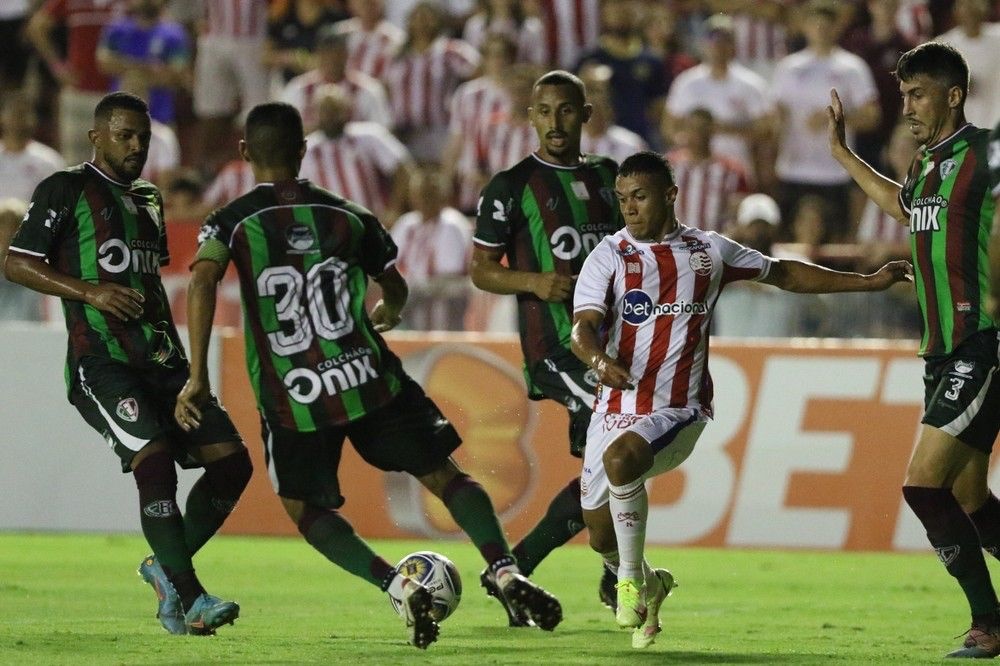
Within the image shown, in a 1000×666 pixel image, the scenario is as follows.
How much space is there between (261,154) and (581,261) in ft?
5.26

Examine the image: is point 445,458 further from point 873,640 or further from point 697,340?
point 873,640

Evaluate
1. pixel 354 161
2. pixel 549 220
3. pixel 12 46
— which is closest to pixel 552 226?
pixel 549 220

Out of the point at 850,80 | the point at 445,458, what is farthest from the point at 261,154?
the point at 850,80

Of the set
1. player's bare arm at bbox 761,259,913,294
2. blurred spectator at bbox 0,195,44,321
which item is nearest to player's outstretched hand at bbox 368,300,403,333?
player's bare arm at bbox 761,259,913,294

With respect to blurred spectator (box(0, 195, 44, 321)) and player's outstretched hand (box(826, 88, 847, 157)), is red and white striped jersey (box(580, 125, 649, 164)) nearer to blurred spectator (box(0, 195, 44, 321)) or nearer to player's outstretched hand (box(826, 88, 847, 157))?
blurred spectator (box(0, 195, 44, 321))

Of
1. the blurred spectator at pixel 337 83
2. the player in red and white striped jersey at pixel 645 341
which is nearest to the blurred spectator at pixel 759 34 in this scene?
the blurred spectator at pixel 337 83

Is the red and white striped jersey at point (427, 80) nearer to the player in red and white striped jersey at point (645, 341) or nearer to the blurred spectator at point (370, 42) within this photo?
the blurred spectator at point (370, 42)

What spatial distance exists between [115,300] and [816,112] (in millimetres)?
9512

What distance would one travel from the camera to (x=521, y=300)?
28.2 ft

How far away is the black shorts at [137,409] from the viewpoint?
25.2ft

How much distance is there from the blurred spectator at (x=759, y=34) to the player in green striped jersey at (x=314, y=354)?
10006 millimetres

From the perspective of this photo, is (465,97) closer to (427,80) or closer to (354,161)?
(427,80)

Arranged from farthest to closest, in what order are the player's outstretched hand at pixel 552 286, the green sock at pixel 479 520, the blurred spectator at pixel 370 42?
the blurred spectator at pixel 370 42, the player's outstretched hand at pixel 552 286, the green sock at pixel 479 520

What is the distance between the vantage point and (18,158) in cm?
1574
